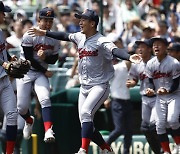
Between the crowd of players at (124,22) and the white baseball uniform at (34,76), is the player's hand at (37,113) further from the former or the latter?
the crowd of players at (124,22)

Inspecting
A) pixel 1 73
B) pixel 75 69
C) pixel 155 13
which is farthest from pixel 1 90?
pixel 155 13

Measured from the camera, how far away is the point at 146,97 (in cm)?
1323

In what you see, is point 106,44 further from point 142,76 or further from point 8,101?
point 142,76

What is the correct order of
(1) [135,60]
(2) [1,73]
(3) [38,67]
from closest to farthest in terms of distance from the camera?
(1) [135,60] < (2) [1,73] < (3) [38,67]

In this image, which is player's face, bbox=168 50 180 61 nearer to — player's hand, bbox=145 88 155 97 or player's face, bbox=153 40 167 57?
player's face, bbox=153 40 167 57

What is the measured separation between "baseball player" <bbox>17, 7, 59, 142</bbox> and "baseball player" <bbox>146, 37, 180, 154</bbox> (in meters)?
1.58

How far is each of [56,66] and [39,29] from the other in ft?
13.7

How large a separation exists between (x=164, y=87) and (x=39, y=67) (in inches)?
78.1

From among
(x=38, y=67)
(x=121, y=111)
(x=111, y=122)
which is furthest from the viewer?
(x=111, y=122)

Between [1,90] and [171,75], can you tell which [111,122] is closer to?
[171,75]

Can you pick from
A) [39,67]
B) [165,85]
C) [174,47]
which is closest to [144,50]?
[174,47]

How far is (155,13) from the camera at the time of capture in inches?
653

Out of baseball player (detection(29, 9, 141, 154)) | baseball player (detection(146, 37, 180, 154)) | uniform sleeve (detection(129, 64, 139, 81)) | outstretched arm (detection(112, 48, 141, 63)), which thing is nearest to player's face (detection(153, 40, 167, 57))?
baseball player (detection(146, 37, 180, 154))

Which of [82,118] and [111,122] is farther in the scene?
[111,122]
